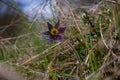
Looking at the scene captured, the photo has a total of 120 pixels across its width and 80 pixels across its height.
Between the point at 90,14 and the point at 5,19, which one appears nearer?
the point at 90,14

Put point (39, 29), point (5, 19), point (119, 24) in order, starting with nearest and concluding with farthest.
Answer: point (119, 24)
point (39, 29)
point (5, 19)

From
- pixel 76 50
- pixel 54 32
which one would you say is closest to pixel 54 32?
pixel 54 32

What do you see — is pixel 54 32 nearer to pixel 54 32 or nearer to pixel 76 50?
pixel 54 32

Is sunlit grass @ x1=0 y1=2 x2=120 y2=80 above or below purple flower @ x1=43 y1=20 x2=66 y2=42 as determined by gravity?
below

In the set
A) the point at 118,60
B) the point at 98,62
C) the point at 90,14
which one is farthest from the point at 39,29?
the point at 118,60

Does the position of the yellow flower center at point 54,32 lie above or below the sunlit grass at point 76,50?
above

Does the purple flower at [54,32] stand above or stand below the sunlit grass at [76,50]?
above

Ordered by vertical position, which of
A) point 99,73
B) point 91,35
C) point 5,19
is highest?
point 5,19

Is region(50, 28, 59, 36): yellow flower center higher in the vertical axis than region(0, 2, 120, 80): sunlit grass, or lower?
higher

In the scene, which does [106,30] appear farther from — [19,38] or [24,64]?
[19,38]

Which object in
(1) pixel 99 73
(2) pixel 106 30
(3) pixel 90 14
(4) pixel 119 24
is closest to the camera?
(1) pixel 99 73

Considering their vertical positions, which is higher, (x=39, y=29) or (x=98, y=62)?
(x=39, y=29)
